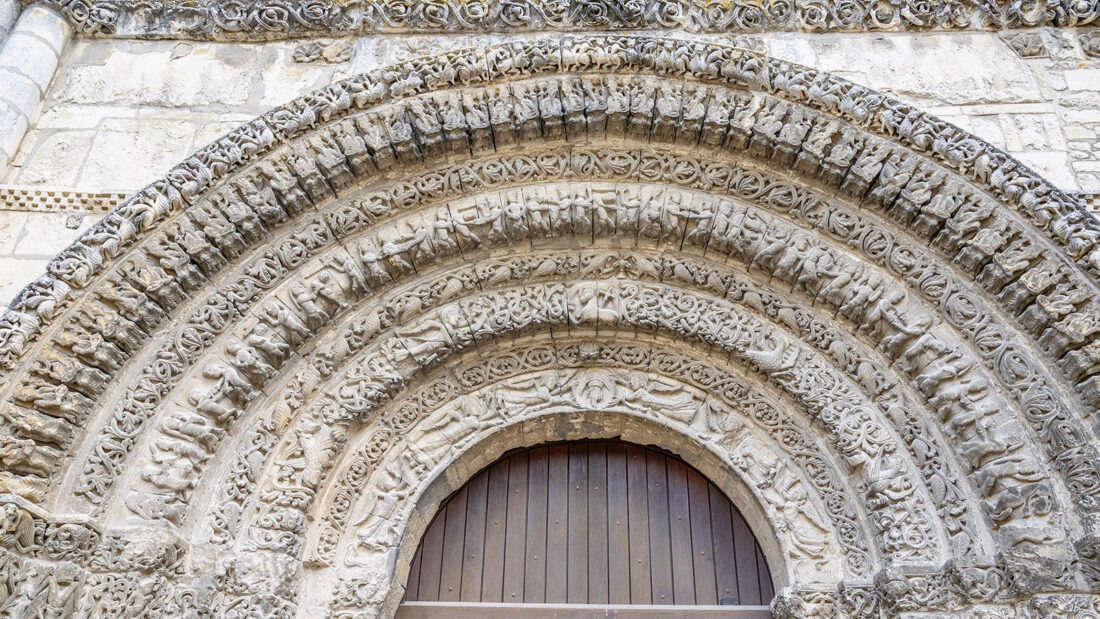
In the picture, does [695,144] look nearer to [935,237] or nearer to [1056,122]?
[935,237]

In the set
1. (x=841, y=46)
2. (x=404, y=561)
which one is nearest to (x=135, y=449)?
(x=404, y=561)

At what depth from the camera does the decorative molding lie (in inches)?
144

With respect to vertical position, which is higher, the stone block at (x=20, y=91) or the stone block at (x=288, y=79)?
the stone block at (x=288, y=79)

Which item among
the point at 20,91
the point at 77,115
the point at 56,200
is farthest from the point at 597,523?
the point at 20,91

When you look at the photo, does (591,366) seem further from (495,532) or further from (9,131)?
(9,131)

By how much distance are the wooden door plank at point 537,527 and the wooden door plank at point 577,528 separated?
113 mm

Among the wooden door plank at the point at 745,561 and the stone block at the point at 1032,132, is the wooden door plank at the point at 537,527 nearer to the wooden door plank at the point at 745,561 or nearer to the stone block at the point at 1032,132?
the wooden door plank at the point at 745,561

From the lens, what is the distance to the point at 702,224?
12.7ft

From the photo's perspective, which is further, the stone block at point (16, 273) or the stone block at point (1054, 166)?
the stone block at point (1054, 166)

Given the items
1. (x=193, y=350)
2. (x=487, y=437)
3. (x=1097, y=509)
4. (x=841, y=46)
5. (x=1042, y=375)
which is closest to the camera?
(x=1097, y=509)

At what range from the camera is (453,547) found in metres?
3.74

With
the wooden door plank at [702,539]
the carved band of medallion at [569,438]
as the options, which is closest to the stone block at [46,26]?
the carved band of medallion at [569,438]

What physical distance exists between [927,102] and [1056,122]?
0.59 meters

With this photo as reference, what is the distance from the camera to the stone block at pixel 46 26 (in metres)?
4.06
